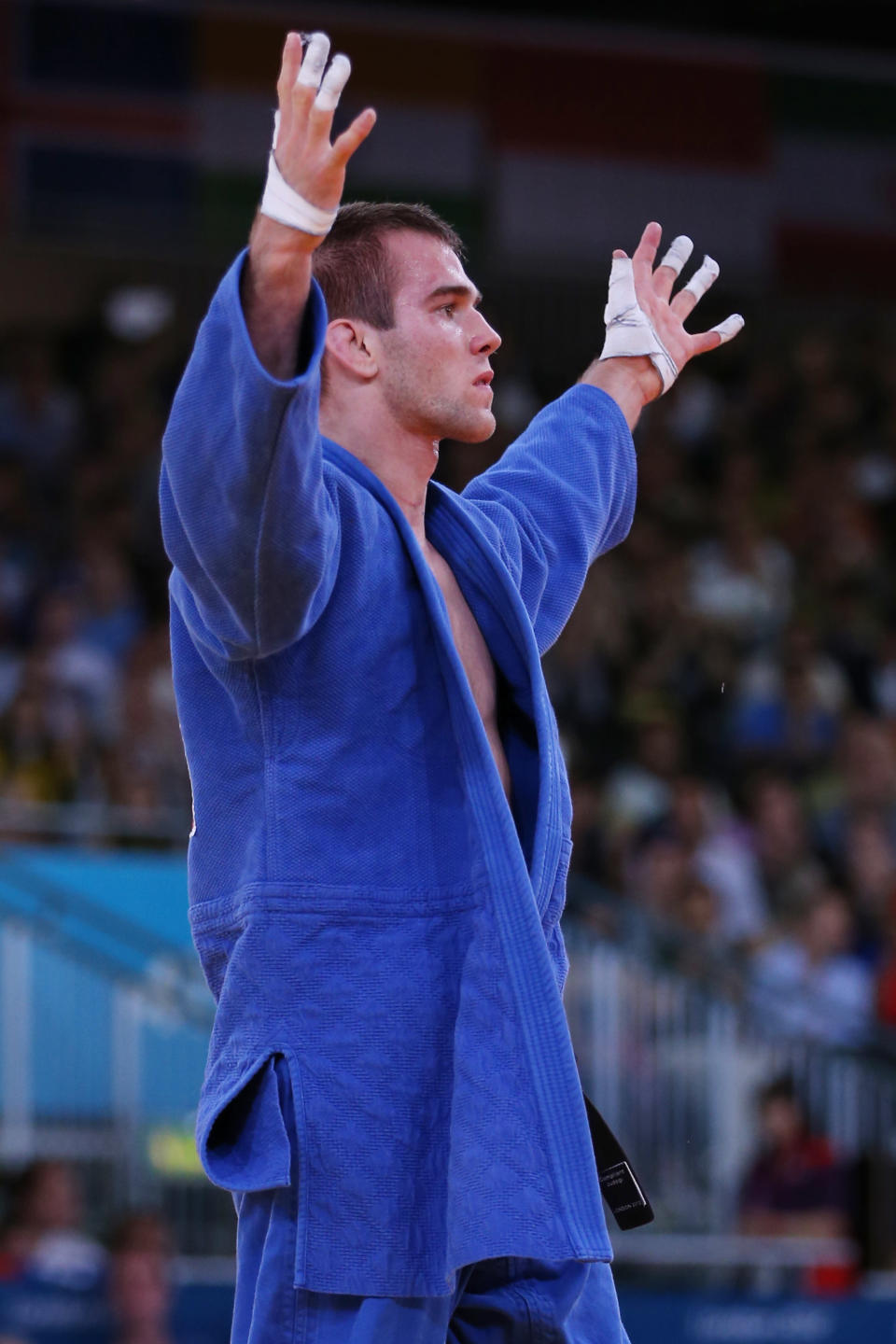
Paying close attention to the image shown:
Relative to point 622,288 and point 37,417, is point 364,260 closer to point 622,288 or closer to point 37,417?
point 622,288

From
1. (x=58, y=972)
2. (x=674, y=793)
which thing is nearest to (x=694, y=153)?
(x=674, y=793)

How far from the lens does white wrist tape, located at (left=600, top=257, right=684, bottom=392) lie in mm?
3078

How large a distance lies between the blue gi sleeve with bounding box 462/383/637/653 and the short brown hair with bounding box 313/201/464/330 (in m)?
0.35

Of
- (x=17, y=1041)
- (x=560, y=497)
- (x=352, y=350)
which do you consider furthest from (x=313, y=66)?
(x=17, y=1041)

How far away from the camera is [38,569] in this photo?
940 cm

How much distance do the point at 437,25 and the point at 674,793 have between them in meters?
4.24

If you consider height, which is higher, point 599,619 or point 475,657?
point 599,619

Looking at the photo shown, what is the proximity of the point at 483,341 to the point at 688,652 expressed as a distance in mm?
7357

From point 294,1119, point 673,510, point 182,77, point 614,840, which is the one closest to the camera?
point 294,1119

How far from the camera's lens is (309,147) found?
2.10 m

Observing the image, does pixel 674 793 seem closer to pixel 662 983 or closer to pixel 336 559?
pixel 662 983

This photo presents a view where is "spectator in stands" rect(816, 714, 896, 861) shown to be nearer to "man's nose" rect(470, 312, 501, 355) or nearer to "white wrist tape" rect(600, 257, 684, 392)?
"white wrist tape" rect(600, 257, 684, 392)

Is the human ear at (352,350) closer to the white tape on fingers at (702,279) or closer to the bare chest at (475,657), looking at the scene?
the bare chest at (475,657)

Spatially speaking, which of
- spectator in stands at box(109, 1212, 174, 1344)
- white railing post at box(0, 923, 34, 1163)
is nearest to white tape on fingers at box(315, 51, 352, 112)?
spectator in stands at box(109, 1212, 174, 1344)
